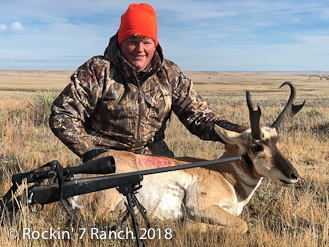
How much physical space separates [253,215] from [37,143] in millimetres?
5234

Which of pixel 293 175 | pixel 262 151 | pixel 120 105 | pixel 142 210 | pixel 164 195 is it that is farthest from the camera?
pixel 120 105

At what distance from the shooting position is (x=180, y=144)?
293 inches

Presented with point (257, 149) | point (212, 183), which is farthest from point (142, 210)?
point (257, 149)

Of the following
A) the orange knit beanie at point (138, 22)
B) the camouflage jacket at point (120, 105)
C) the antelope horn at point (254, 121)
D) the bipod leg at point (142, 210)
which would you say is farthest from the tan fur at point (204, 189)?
the orange knit beanie at point (138, 22)

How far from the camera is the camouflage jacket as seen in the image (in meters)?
4.31

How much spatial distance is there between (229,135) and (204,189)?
0.69 meters

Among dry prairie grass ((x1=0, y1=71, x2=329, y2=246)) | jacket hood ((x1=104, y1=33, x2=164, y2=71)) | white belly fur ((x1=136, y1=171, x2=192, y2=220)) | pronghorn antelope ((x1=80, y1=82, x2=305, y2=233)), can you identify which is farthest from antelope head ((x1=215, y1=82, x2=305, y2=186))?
jacket hood ((x1=104, y1=33, x2=164, y2=71))

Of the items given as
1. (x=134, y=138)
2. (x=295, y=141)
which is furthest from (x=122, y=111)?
(x=295, y=141)

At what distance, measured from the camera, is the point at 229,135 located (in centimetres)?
370

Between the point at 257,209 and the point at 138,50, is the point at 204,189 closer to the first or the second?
the point at 257,209

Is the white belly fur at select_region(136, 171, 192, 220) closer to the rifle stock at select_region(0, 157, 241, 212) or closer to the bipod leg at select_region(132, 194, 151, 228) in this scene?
the bipod leg at select_region(132, 194, 151, 228)

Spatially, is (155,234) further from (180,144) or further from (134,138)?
(180,144)

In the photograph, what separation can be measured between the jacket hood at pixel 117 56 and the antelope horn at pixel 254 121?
1.74 metres

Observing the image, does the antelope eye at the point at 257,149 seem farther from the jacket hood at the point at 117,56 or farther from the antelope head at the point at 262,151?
the jacket hood at the point at 117,56
